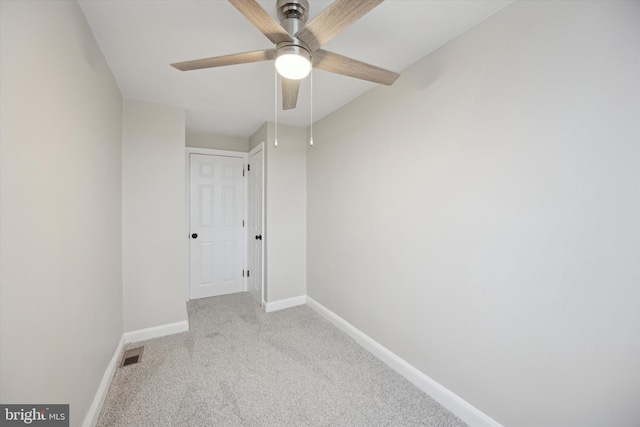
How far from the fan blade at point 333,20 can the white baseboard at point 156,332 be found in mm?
2865

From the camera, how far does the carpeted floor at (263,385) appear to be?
1.61 meters

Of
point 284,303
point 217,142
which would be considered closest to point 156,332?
point 284,303

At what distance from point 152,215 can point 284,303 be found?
71.9 inches

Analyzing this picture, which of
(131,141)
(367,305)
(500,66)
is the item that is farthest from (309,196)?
(500,66)

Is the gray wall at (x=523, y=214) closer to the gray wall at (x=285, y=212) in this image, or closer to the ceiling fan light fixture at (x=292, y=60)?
the ceiling fan light fixture at (x=292, y=60)

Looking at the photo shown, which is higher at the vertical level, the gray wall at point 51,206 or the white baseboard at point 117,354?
the gray wall at point 51,206

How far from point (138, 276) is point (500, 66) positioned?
132 inches

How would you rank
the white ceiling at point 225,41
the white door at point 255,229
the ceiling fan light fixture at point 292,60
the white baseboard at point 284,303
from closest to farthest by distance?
1. the ceiling fan light fixture at point 292,60
2. the white ceiling at point 225,41
3. the white baseboard at point 284,303
4. the white door at point 255,229

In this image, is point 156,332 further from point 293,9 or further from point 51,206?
point 293,9

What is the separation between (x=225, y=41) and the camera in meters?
1.63

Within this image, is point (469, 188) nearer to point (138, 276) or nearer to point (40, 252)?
point (40, 252)

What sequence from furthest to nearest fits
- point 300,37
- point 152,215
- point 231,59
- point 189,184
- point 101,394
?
point 189,184 → point 152,215 → point 101,394 → point 231,59 → point 300,37

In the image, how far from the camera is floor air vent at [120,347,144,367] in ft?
7.10

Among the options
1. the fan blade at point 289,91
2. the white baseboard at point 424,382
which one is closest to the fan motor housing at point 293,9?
the fan blade at point 289,91
